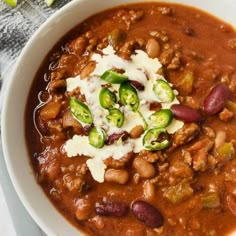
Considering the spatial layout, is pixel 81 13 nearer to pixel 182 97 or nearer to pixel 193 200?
pixel 182 97

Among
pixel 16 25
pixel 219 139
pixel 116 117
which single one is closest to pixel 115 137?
pixel 116 117

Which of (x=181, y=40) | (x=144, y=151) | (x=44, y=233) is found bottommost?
(x=44, y=233)

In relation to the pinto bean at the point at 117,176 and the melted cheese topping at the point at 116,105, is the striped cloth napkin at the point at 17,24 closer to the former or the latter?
the melted cheese topping at the point at 116,105

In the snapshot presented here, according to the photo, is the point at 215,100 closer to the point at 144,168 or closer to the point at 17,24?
the point at 144,168

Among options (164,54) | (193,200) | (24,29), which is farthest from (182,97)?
(24,29)

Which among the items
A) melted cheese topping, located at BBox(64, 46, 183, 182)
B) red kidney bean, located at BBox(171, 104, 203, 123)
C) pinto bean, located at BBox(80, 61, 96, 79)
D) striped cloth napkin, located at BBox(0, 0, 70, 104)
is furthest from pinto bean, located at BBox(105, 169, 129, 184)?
striped cloth napkin, located at BBox(0, 0, 70, 104)

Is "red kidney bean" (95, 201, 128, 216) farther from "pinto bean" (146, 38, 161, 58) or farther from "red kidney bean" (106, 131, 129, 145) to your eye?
"pinto bean" (146, 38, 161, 58)
